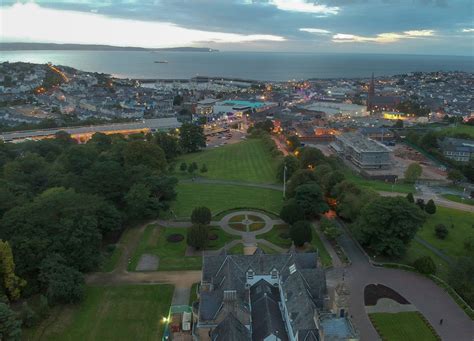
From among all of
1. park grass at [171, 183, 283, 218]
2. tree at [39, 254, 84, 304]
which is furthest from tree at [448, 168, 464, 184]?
tree at [39, 254, 84, 304]

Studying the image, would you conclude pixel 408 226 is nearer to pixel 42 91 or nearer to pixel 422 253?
pixel 422 253

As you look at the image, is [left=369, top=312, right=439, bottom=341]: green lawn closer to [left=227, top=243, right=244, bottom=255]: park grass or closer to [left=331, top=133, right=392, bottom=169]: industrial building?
[left=227, top=243, right=244, bottom=255]: park grass

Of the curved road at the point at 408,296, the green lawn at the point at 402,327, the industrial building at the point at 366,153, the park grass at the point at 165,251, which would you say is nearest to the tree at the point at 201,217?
the park grass at the point at 165,251

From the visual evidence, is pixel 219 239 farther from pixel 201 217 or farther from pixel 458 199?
pixel 458 199

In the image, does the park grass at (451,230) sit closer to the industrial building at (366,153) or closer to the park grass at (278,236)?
the park grass at (278,236)

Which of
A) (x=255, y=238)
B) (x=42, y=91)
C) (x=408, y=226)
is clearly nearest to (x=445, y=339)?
(x=408, y=226)

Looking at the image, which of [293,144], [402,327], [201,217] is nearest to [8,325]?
[201,217]
